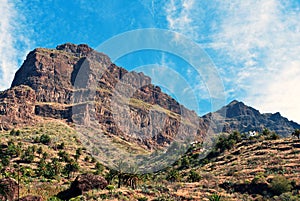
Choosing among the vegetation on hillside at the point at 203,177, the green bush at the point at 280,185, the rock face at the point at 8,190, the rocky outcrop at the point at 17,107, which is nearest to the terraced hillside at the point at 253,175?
the vegetation on hillside at the point at 203,177

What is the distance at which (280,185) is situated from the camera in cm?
4141

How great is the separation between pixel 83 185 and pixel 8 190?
28.1ft

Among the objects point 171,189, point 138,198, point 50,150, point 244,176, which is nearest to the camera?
point 138,198

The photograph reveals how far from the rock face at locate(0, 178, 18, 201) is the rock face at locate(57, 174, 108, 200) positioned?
6263 mm

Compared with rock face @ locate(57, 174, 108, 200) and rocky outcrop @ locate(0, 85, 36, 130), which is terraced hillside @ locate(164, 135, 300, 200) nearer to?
rock face @ locate(57, 174, 108, 200)

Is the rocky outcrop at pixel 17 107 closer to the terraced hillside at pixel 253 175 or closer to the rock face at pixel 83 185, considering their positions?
the terraced hillside at pixel 253 175

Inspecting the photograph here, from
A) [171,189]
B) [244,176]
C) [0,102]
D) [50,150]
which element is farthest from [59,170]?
[0,102]

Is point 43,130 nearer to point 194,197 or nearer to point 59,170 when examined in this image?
point 59,170

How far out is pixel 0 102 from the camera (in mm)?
171750

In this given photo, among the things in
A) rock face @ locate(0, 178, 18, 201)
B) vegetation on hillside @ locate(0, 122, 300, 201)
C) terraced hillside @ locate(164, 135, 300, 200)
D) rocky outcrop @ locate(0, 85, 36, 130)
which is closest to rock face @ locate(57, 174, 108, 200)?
vegetation on hillside @ locate(0, 122, 300, 201)

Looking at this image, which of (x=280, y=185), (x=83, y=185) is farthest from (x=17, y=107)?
(x=280, y=185)

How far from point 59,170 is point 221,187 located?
43.3 m

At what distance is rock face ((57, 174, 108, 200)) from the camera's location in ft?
117

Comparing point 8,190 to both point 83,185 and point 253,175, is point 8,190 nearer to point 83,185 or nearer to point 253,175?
point 83,185
